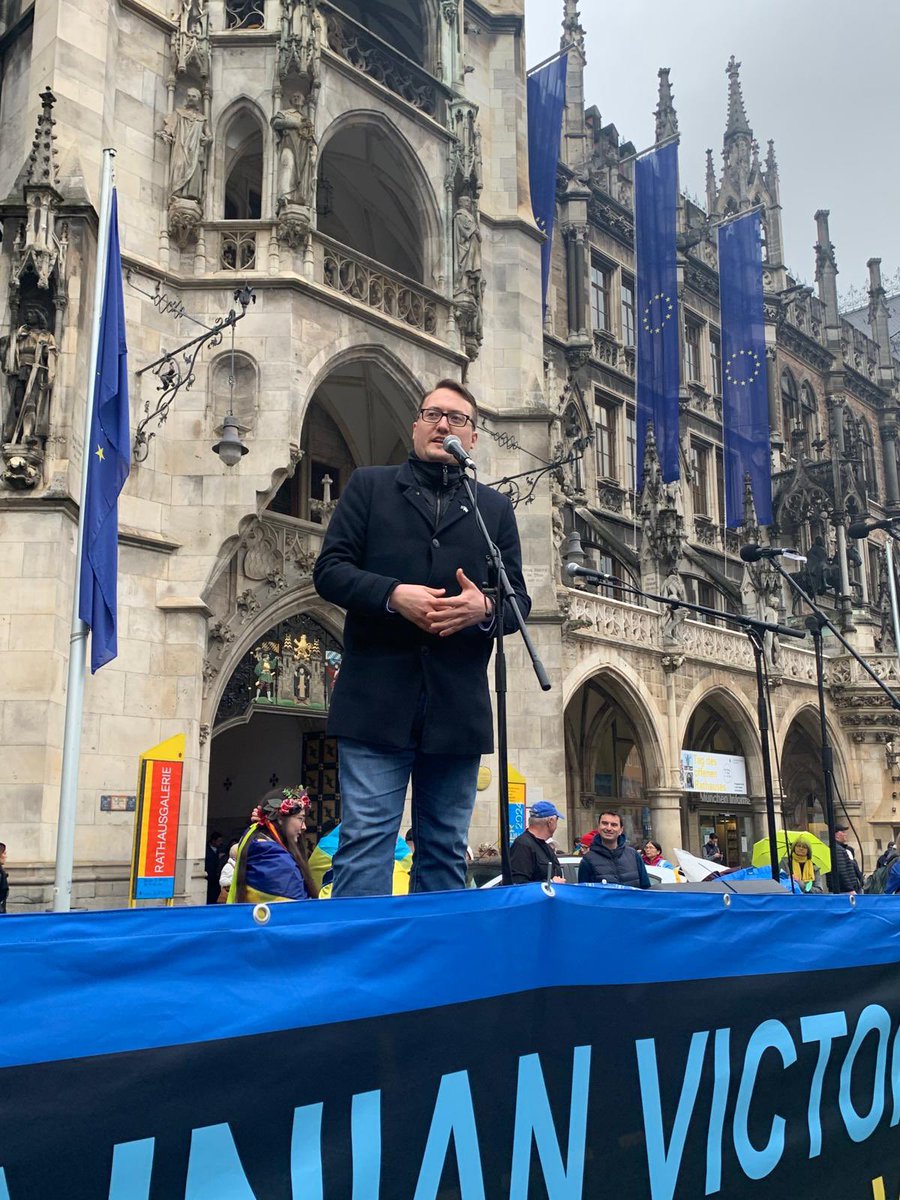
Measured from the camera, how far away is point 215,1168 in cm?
179

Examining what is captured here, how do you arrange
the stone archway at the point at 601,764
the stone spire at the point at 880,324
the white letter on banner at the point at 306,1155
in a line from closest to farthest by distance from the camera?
the white letter on banner at the point at 306,1155, the stone archway at the point at 601,764, the stone spire at the point at 880,324

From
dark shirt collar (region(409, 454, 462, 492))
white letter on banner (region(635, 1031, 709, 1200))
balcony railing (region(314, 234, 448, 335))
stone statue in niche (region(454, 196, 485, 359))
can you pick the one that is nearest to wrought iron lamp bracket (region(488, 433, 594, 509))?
stone statue in niche (region(454, 196, 485, 359))

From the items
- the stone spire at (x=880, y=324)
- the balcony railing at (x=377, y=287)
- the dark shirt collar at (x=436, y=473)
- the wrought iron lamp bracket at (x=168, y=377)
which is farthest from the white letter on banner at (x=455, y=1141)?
the stone spire at (x=880, y=324)

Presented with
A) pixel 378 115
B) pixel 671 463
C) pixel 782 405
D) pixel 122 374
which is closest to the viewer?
pixel 122 374

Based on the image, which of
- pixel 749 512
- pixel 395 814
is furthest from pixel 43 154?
pixel 749 512

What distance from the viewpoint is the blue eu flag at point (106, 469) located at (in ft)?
34.2

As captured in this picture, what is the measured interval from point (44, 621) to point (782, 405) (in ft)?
95.8

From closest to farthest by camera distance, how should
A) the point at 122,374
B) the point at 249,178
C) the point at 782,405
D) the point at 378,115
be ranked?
1. the point at 122,374
2. the point at 378,115
3. the point at 249,178
4. the point at 782,405

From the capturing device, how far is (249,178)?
17875 millimetres

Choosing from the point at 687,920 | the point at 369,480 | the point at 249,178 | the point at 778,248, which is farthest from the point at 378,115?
the point at 778,248

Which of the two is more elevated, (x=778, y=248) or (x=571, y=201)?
(x=778, y=248)

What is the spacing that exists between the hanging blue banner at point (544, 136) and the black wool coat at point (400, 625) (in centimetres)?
1852

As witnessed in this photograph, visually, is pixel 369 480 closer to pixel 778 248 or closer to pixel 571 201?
pixel 571 201

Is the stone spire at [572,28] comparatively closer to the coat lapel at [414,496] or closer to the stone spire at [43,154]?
the stone spire at [43,154]
